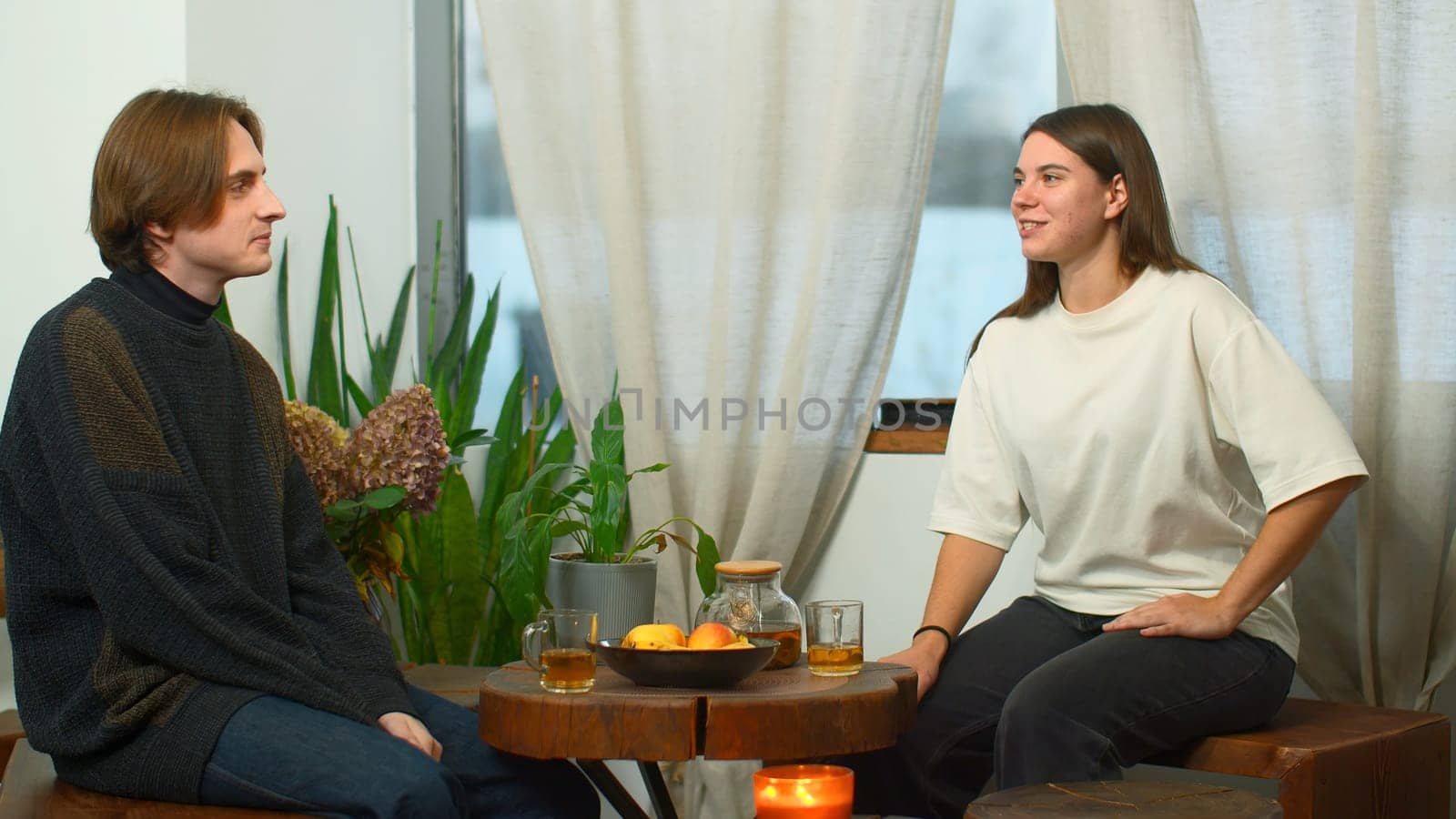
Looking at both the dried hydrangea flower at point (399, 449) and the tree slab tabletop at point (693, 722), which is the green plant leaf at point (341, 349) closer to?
the dried hydrangea flower at point (399, 449)

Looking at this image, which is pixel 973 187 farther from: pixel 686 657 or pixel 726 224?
pixel 686 657

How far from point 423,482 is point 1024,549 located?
119cm

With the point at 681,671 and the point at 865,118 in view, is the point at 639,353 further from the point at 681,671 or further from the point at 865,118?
the point at 681,671

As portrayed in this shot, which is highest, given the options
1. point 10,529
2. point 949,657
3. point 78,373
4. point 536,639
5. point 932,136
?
point 932,136

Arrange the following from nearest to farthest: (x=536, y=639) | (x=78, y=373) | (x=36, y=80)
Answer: (x=78, y=373) < (x=536, y=639) < (x=36, y=80)

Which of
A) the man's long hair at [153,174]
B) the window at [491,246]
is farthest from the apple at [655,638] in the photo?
the window at [491,246]

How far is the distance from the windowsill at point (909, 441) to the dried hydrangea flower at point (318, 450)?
43.3 inches

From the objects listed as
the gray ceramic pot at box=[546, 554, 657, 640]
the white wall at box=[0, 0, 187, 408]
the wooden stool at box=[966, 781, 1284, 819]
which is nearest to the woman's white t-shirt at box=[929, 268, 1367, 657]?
the wooden stool at box=[966, 781, 1284, 819]

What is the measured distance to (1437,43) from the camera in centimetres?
230

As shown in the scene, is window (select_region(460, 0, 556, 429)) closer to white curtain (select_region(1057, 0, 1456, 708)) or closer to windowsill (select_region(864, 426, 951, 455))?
windowsill (select_region(864, 426, 951, 455))

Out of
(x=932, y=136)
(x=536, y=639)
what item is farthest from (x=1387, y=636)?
(x=536, y=639)

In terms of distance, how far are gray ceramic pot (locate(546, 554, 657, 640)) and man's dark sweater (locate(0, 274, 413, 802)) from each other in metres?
0.89

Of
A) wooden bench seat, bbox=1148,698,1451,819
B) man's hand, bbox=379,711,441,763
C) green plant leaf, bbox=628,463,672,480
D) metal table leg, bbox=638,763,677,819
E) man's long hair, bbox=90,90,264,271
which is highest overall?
man's long hair, bbox=90,90,264,271

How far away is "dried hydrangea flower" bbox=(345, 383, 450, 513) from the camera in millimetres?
2307
